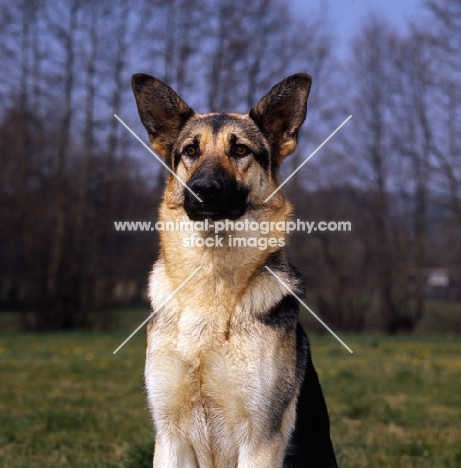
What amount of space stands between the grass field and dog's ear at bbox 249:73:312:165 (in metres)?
1.58

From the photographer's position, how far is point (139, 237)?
65.2 ft

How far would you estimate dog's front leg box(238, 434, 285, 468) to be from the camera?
3340mm

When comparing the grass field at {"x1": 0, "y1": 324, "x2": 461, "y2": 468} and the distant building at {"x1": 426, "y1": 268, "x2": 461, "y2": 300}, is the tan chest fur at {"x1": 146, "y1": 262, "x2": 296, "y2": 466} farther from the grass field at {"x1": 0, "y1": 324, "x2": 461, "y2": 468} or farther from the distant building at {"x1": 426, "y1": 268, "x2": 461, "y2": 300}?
the distant building at {"x1": 426, "y1": 268, "x2": 461, "y2": 300}

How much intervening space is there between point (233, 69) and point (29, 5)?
7602mm

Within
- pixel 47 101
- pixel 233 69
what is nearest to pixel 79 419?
pixel 233 69

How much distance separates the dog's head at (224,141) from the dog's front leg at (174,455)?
44.5 inches

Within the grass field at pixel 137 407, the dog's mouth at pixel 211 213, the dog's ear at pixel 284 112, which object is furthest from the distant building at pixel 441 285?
the dog's mouth at pixel 211 213

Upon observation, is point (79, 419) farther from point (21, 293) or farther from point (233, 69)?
point (21, 293)

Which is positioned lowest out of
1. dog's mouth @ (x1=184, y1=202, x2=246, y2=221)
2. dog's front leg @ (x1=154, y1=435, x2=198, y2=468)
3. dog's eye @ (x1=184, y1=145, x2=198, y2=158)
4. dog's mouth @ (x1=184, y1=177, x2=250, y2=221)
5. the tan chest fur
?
dog's front leg @ (x1=154, y1=435, x2=198, y2=468)

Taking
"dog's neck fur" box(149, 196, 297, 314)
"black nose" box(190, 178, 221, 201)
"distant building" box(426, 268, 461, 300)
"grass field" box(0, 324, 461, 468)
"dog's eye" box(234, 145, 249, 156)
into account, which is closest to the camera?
"black nose" box(190, 178, 221, 201)

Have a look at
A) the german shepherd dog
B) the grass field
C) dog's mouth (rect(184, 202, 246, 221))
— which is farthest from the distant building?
dog's mouth (rect(184, 202, 246, 221))

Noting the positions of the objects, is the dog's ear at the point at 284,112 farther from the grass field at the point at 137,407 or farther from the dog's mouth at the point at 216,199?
the grass field at the point at 137,407

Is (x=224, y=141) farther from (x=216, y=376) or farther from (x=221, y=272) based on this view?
(x=216, y=376)

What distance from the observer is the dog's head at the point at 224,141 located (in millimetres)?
3695
